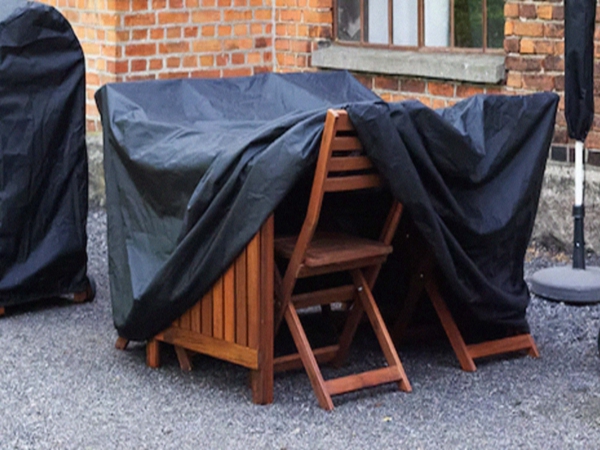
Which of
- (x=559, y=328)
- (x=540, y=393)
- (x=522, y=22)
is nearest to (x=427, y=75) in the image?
(x=522, y=22)

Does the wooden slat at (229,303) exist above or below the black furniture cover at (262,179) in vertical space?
below

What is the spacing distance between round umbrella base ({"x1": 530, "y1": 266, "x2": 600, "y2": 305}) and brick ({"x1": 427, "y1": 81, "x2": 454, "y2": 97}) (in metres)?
1.73

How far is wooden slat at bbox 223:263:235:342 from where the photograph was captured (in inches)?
196

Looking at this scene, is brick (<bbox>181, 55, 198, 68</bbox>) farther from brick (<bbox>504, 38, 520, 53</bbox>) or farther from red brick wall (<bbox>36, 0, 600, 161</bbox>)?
brick (<bbox>504, 38, 520, 53</bbox>)

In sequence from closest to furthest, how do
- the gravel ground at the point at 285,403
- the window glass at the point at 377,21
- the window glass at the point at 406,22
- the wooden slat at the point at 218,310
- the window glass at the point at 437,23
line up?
the gravel ground at the point at 285,403
the wooden slat at the point at 218,310
the window glass at the point at 437,23
the window glass at the point at 406,22
the window glass at the point at 377,21

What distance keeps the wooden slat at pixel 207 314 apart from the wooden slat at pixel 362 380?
22.2 inches

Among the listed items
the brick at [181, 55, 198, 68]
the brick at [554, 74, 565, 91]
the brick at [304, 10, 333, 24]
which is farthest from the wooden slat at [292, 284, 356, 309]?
the brick at [181, 55, 198, 68]

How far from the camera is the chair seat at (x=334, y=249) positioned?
4.99 meters

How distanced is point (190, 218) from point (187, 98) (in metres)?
1.03

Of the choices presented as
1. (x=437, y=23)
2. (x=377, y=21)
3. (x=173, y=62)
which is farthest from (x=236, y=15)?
(x=437, y=23)

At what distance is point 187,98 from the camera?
5848 millimetres

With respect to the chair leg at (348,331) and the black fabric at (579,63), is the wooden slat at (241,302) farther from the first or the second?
the black fabric at (579,63)

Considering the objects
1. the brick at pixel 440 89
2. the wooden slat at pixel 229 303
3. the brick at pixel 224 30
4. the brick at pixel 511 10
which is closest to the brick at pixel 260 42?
the brick at pixel 224 30

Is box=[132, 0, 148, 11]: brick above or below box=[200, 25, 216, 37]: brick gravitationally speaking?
above
